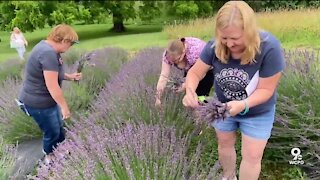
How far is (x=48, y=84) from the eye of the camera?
13.2 ft

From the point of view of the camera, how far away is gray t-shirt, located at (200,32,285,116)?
2.77 meters

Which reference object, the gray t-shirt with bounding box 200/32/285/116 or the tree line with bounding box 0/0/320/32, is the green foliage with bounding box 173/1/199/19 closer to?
the tree line with bounding box 0/0/320/32

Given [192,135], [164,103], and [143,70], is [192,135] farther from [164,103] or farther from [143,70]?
[143,70]

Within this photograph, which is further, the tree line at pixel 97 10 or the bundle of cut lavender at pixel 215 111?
the tree line at pixel 97 10

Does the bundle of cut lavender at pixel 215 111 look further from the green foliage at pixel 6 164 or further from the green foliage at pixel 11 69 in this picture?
the green foliage at pixel 11 69

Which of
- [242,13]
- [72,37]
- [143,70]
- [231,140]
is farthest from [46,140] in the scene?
[242,13]

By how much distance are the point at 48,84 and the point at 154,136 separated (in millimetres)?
1289

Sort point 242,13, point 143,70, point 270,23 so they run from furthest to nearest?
point 270,23
point 143,70
point 242,13

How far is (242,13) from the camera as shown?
2.62 metres

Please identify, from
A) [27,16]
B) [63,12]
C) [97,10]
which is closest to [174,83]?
[63,12]

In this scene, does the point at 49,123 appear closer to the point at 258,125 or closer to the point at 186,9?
the point at 258,125

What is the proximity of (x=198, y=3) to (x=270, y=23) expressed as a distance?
1140cm

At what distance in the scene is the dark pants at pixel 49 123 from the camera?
168 inches

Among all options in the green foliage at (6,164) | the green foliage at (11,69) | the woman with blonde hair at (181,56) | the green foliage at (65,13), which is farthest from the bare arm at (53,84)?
the green foliage at (65,13)
